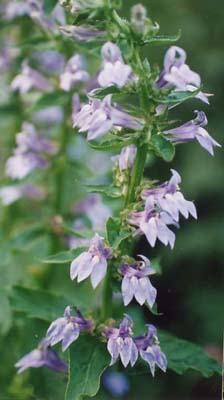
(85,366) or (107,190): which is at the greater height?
(107,190)

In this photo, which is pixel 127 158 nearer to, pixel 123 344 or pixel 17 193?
pixel 123 344

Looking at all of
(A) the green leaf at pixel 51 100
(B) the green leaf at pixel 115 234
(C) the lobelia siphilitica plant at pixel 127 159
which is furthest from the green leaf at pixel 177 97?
(A) the green leaf at pixel 51 100

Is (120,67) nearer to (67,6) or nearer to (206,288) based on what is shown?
(67,6)

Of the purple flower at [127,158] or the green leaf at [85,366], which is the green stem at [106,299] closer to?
the green leaf at [85,366]

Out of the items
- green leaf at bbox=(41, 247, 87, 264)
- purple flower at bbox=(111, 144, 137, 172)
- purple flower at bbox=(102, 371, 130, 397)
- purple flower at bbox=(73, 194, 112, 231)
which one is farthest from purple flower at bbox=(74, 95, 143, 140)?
purple flower at bbox=(102, 371, 130, 397)

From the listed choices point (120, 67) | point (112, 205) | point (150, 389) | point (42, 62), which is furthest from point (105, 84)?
point (150, 389)

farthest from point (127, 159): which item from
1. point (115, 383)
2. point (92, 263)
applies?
point (115, 383)
